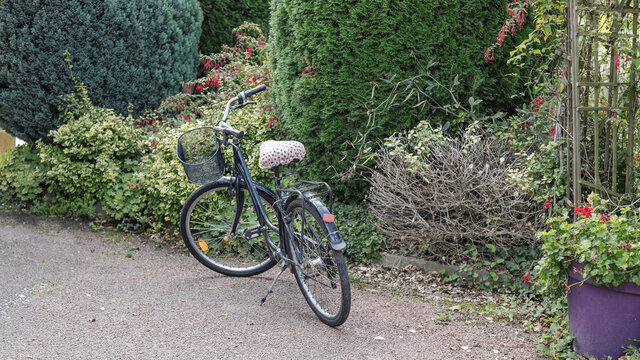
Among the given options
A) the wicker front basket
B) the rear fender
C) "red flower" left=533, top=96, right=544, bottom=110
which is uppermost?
"red flower" left=533, top=96, right=544, bottom=110

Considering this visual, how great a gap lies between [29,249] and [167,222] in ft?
3.84

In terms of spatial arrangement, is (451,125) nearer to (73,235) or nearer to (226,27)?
(73,235)

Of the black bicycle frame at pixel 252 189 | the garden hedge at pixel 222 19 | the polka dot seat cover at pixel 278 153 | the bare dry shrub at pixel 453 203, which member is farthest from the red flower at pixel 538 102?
the garden hedge at pixel 222 19

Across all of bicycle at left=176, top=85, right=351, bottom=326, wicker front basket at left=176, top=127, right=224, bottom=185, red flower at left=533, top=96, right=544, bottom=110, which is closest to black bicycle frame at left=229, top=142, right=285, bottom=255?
bicycle at left=176, top=85, right=351, bottom=326

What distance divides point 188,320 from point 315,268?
0.84 m

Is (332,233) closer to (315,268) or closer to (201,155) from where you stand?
(315,268)

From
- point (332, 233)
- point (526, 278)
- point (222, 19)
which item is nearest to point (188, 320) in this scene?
point (332, 233)

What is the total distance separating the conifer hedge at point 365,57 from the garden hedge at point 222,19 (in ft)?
9.66

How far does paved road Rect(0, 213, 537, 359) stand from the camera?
330cm

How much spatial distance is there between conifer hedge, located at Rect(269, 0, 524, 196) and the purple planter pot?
213cm

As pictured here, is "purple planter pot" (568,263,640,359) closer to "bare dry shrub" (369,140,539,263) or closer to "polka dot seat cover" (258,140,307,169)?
"bare dry shrub" (369,140,539,263)

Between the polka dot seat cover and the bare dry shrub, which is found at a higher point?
the polka dot seat cover

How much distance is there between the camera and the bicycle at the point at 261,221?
3.58 meters

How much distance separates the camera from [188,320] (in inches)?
145
